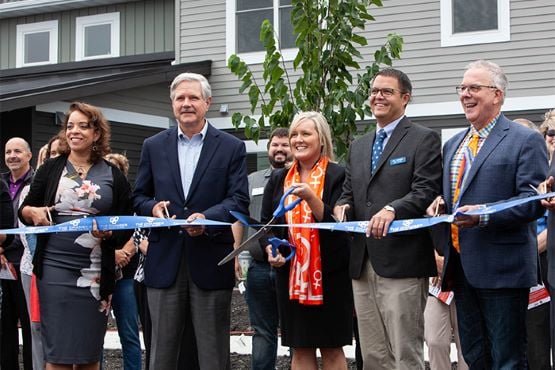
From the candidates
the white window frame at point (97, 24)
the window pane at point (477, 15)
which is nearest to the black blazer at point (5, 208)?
the window pane at point (477, 15)

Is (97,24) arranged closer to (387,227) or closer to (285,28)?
(285,28)

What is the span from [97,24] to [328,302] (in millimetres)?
14381

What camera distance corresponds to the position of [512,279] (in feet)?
14.7

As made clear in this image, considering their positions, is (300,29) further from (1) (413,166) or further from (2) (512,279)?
(2) (512,279)

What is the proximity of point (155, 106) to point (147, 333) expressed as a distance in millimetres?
9912

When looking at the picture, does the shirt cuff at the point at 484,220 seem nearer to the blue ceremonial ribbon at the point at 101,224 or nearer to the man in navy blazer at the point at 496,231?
the man in navy blazer at the point at 496,231

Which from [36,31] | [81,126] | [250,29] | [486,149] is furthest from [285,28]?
[486,149]

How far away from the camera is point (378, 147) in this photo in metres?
5.16

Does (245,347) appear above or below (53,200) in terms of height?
below

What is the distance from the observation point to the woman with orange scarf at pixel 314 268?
5355mm

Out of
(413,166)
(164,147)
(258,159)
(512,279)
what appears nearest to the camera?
(512,279)

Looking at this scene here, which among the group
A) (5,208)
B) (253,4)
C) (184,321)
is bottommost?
(184,321)

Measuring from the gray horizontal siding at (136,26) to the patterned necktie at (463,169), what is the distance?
44.2 feet

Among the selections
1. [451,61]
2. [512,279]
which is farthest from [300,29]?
[451,61]
